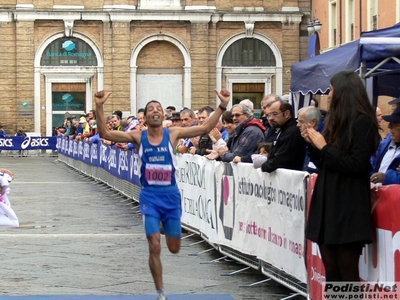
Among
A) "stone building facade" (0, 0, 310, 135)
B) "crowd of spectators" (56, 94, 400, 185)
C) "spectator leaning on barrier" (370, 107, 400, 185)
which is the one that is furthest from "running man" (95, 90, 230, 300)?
"stone building facade" (0, 0, 310, 135)

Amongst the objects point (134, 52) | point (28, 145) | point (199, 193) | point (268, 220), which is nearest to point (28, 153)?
point (28, 145)

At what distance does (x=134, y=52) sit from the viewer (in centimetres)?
5119

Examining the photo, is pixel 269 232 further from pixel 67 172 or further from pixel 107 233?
pixel 67 172

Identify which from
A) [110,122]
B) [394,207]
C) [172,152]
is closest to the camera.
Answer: [394,207]

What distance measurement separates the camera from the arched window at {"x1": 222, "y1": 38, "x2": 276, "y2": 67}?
52.0 metres

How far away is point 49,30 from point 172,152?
42379mm

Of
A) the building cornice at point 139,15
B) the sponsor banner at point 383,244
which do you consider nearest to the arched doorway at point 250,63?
the building cornice at point 139,15

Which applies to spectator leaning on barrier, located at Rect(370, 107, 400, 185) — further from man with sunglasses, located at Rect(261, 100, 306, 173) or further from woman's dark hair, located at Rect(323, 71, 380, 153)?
man with sunglasses, located at Rect(261, 100, 306, 173)

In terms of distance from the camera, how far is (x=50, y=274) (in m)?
11.2

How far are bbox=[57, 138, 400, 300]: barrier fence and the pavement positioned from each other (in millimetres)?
281

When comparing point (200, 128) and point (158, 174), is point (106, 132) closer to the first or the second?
point (158, 174)

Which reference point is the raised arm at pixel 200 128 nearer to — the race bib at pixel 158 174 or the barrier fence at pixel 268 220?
the race bib at pixel 158 174

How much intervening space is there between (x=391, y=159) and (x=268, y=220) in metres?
2.17

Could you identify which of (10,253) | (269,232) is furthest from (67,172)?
(269,232)
